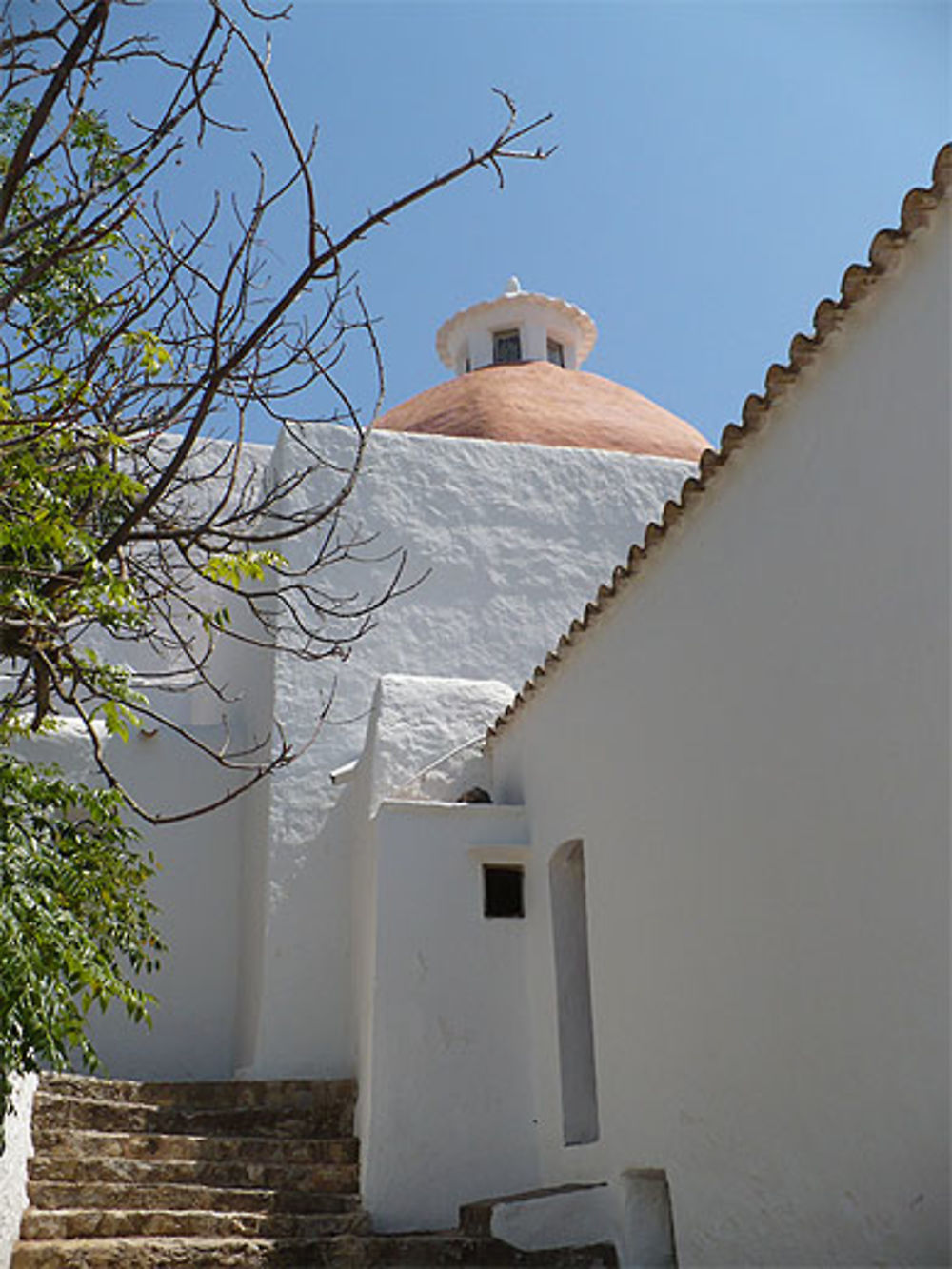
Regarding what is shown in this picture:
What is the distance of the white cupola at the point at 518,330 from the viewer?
16.3 meters

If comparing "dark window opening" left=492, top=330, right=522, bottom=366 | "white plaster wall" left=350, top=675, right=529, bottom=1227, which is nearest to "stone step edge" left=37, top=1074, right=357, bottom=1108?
"white plaster wall" left=350, top=675, right=529, bottom=1227

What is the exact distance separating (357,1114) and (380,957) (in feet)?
3.46

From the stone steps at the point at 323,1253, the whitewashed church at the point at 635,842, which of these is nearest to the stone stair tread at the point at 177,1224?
the stone steps at the point at 323,1253

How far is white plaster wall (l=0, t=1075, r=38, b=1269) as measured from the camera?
6141mm

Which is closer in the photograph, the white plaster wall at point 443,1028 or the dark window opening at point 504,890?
the white plaster wall at point 443,1028

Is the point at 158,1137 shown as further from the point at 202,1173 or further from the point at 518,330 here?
the point at 518,330

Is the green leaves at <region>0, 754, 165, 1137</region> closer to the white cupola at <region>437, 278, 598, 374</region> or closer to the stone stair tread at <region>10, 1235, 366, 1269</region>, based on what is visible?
the stone stair tread at <region>10, 1235, 366, 1269</region>

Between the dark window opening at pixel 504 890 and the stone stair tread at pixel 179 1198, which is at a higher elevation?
the dark window opening at pixel 504 890

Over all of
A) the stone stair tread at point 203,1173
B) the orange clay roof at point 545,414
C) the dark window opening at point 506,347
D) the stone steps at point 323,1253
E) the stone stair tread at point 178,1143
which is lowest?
the stone steps at point 323,1253

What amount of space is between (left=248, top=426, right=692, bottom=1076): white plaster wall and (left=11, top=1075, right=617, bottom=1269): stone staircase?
876 millimetres

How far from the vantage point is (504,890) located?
8.56 m

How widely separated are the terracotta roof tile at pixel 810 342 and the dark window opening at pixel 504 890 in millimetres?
2026

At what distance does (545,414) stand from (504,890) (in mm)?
6071

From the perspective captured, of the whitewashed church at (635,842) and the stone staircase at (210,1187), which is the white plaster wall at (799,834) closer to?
the whitewashed church at (635,842)
